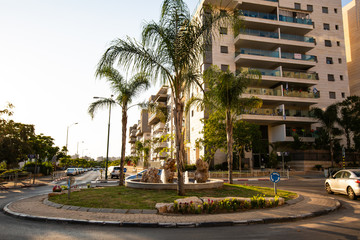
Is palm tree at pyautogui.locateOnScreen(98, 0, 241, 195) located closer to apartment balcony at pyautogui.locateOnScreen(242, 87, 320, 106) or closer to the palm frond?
the palm frond

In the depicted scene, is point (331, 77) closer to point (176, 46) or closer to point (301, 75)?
point (301, 75)

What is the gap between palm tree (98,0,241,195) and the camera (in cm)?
1109

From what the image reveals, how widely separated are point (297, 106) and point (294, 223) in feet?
121

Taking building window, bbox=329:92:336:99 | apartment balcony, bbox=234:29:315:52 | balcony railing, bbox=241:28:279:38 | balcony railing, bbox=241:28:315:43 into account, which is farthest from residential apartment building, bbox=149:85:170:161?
building window, bbox=329:92:336:99

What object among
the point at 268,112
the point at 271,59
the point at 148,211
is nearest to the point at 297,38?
the point at 271,59

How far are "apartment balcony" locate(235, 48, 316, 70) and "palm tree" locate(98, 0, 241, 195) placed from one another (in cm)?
2706

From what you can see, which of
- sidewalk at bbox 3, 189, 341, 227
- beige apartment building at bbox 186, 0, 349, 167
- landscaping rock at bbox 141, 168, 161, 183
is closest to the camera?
sidewalk at bbox 3, 189, 341, 227

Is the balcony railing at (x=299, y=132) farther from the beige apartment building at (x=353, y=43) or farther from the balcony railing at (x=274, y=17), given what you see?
the balcony railing at (x=274, y=17)

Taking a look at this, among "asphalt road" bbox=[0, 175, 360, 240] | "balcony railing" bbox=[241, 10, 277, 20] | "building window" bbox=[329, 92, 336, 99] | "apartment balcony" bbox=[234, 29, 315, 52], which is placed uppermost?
"balcony railing" bbox=[241, 10, 277, 20]

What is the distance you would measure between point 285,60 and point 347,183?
29.8 metres

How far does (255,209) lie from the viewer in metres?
9.09

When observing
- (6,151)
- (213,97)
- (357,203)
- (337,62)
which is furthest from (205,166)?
(337,62)

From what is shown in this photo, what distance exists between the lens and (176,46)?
450 inches

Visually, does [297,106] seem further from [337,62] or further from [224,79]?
[224,79]
